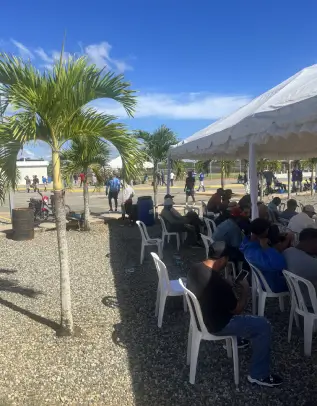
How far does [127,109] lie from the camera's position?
4.69 metres

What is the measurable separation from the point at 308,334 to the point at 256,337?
672 mm

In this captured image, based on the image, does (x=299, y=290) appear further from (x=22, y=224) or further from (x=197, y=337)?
(x=22, y=224)

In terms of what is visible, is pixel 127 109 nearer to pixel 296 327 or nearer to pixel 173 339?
pixel 173 339

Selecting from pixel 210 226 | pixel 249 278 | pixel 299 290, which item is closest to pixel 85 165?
pixel 210 226

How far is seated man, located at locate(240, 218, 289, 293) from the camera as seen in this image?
160 inches

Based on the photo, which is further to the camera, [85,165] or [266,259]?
[85,165]

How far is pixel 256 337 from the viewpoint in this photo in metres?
3.27

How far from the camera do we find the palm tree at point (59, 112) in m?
3.97

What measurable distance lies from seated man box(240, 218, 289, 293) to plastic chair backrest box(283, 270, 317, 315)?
223 mm

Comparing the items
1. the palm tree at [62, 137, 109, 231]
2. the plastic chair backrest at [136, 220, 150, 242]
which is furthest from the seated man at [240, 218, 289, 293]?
the palm tree at [62, 137, 109, 231]

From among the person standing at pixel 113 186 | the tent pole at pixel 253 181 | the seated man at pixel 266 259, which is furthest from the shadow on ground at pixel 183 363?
the person standing at pixel 113 186

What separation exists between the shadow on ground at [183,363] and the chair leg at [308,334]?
0.07 m

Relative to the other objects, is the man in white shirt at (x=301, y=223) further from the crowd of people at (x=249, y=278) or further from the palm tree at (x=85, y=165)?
the palm tree at (x=85, y=165)

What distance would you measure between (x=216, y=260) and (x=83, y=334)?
2.05 meters
